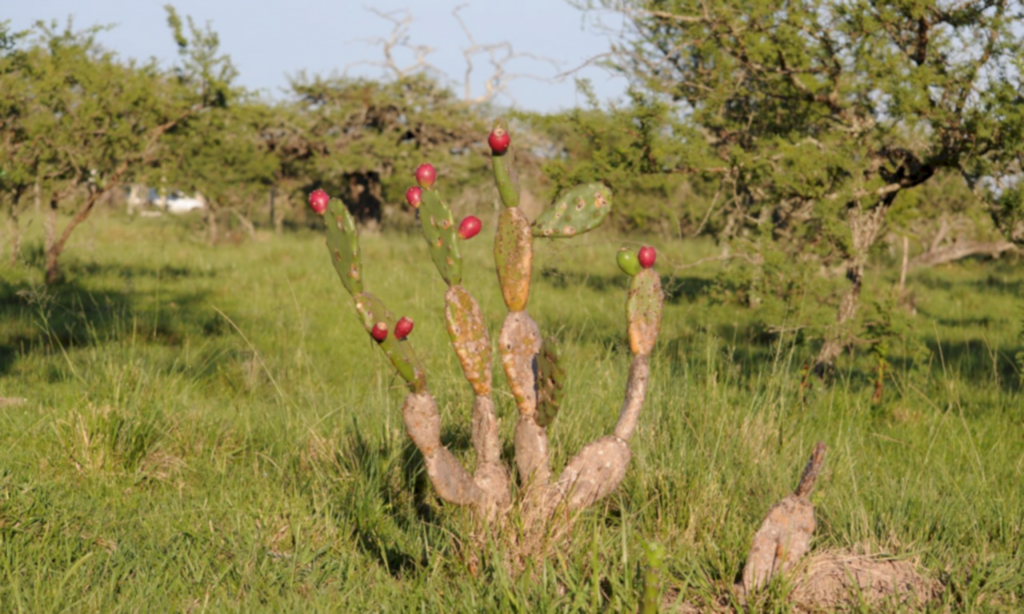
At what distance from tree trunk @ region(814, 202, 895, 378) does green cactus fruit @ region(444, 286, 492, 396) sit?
3600 millimetres

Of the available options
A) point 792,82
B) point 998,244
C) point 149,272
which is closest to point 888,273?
point 998,244

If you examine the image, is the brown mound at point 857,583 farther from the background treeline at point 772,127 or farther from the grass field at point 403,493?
the background treeline at point 772,127

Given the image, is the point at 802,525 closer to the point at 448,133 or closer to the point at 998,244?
the point at 998,244

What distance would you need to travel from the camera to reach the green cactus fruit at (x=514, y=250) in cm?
309

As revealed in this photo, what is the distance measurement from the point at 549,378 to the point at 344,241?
2.46ft

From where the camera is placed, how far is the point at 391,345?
2.94 metres

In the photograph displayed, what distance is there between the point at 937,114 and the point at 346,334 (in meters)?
4.97

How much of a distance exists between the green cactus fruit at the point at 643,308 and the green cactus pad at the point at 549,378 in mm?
319

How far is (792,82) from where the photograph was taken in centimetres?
652

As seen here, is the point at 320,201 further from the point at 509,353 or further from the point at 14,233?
the point at 14,233

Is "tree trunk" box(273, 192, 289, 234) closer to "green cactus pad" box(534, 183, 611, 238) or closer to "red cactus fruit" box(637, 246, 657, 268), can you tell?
"green cactus pad" box(534, 183, 611, 238)

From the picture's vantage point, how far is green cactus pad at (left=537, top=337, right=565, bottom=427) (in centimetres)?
290

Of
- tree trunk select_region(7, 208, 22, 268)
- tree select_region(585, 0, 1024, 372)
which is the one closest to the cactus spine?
tree select_region(585, 0, 1024, 372)

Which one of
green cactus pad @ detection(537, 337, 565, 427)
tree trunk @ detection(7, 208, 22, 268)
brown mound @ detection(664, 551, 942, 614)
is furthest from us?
tree trunk @ detection(7, 208, 22, 268)
